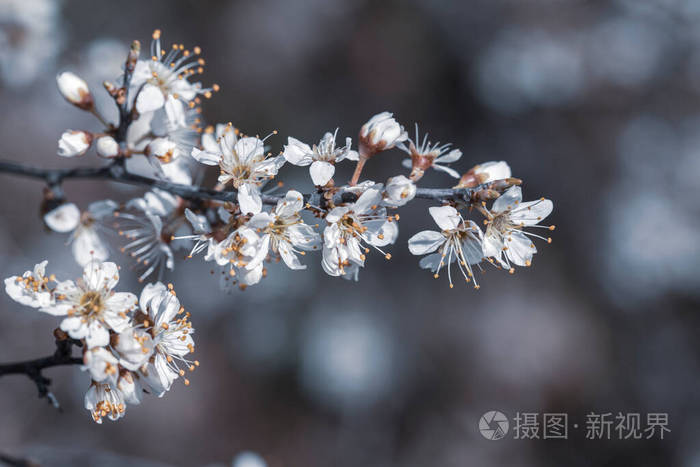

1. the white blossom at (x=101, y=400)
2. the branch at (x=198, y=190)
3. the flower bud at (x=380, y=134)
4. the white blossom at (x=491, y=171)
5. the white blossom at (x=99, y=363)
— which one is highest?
the flower bud at (x=380, y=134)

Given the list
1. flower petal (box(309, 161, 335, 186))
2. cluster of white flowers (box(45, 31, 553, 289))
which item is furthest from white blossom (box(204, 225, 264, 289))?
flower petal (box(309, 161, 335, 186))

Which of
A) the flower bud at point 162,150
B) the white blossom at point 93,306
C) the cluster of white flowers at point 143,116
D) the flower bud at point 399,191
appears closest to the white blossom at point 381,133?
the flower bud at point 399,191

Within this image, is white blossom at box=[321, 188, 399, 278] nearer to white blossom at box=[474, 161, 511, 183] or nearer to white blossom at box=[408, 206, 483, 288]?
white blossom at box=[408, 206, 483, 288]

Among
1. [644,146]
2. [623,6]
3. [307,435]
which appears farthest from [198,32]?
[644,146]

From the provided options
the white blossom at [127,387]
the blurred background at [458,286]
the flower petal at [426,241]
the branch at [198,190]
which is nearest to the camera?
the white blossom at [127,387]

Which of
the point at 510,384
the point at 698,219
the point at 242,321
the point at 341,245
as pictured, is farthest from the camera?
the point at 698,219

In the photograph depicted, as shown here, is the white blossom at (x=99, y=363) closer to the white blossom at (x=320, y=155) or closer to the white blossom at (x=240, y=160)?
the white blossom at (x=240, y=160)

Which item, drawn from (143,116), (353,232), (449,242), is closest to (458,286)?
(449,242)

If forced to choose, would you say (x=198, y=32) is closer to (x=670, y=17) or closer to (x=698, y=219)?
(x=670, y=17)
